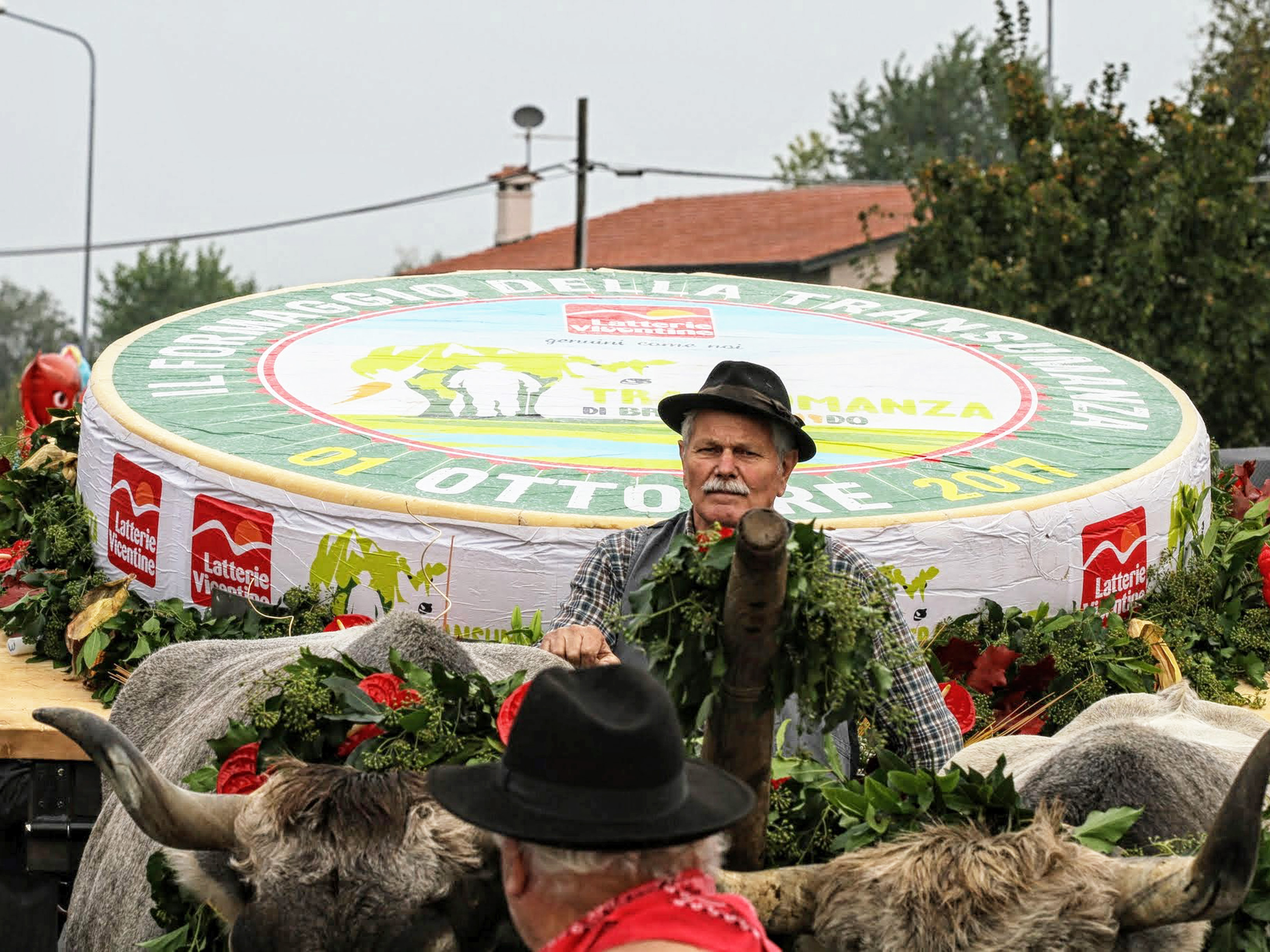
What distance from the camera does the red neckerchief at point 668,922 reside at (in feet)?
8.62

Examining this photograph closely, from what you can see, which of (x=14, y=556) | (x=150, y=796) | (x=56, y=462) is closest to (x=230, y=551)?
(x=14, y=556)

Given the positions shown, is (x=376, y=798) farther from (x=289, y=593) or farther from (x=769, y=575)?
(x=289, y=593)

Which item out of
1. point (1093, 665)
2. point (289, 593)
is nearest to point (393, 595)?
point (289, 593)

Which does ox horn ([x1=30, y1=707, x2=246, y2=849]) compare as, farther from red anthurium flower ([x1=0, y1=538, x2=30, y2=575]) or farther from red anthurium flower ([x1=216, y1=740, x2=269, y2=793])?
red anthurium flower ([x1=0, y1=538, x2=30, y2=575])

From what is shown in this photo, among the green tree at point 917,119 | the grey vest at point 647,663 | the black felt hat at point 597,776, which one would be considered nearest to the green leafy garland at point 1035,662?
the grey vest at point 647,663

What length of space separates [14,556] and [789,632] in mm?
4724

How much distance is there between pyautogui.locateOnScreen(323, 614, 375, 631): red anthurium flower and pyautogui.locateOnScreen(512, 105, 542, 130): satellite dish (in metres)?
22.5

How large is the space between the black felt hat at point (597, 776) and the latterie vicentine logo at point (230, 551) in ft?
11.5

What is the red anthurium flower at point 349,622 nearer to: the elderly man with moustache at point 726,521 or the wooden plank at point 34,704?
the elderly man with moustache at point 726,521

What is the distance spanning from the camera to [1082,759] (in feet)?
13.3

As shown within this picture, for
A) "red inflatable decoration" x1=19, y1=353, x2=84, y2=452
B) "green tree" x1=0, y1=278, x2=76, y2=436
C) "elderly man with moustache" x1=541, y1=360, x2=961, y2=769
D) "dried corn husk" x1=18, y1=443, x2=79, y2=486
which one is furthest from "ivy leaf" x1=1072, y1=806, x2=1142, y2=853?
"green tree" x1=0, y1=278, x2=76, y2=436

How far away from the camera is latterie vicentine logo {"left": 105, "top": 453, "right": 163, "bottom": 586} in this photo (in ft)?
21.4

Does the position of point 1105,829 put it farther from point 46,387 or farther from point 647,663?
point 46,387

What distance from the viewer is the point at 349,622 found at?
5.74m
